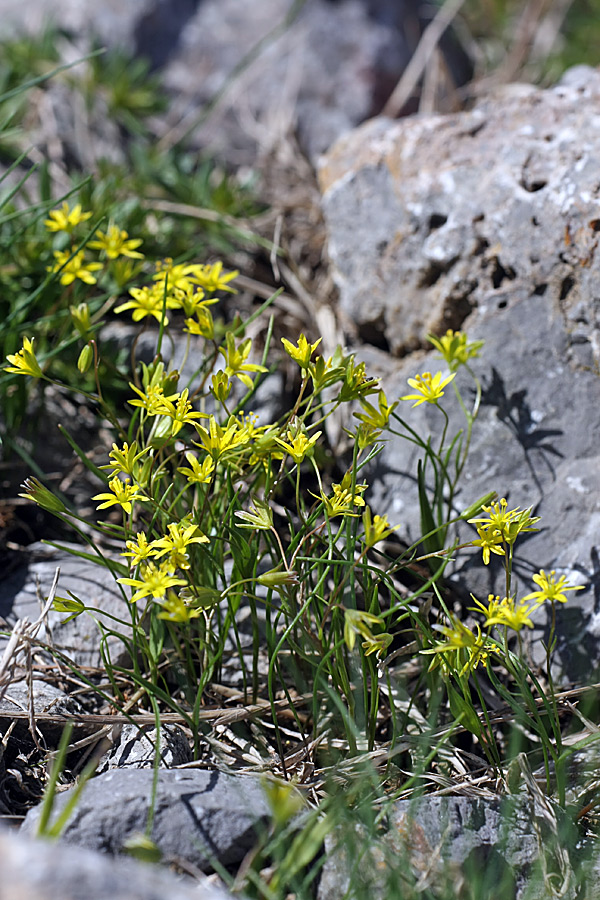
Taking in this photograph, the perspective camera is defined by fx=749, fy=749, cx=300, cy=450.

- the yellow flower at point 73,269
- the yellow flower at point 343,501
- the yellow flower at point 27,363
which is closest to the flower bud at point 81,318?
the yellow flower at point 73,269

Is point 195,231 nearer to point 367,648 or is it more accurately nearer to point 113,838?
point 367,648

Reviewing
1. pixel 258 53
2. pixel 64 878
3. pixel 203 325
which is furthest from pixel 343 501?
pixel 258 53

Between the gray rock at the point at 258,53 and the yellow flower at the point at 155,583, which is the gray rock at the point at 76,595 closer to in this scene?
the yellow flower at the point at 155,583

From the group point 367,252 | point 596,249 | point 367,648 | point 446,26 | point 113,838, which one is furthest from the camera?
point 446,26

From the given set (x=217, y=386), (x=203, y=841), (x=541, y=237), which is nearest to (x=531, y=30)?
(x=541, y=237)

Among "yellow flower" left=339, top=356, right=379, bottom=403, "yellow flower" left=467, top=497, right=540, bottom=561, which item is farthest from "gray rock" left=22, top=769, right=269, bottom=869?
"yellow flower" left=339, top=356, right=379, bottom=403

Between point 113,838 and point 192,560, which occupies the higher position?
point 192,560
